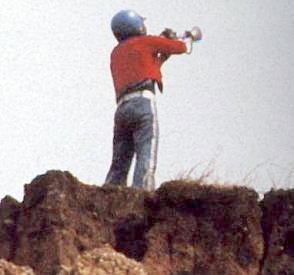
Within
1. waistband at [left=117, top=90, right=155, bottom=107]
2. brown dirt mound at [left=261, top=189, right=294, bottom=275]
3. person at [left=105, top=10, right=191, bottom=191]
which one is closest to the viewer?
brown dirt mound at [left=261, top=189, right=294, bottom=275]

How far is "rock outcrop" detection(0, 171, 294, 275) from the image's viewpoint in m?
9.38

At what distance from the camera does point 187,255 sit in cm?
965

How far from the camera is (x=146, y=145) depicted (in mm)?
11750

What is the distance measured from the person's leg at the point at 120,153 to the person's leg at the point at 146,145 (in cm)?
23

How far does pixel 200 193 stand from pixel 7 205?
154 cm

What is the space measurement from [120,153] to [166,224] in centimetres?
246

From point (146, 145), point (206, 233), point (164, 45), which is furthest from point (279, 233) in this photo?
point (164, 45)

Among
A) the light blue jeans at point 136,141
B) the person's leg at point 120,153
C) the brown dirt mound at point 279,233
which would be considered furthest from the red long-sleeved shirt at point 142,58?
the brown dirt mound at point 279,233

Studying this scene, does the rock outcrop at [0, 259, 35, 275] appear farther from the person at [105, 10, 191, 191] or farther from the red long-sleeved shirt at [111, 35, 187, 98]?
the red long-sleeved shirt at [111, 35, 187, 98]

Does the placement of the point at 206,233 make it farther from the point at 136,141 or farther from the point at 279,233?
the point at 136,141

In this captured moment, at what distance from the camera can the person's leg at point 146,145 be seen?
11.5 meters

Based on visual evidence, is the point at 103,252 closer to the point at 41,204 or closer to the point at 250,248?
the point at 41,204

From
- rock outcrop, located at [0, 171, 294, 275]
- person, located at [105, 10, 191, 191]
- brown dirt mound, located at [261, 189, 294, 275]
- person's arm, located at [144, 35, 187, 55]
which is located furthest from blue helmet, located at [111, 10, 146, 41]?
brown dirt mound, located at [261, 189, 294, 275]

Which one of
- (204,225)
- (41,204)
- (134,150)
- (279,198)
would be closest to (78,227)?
(41,204)
